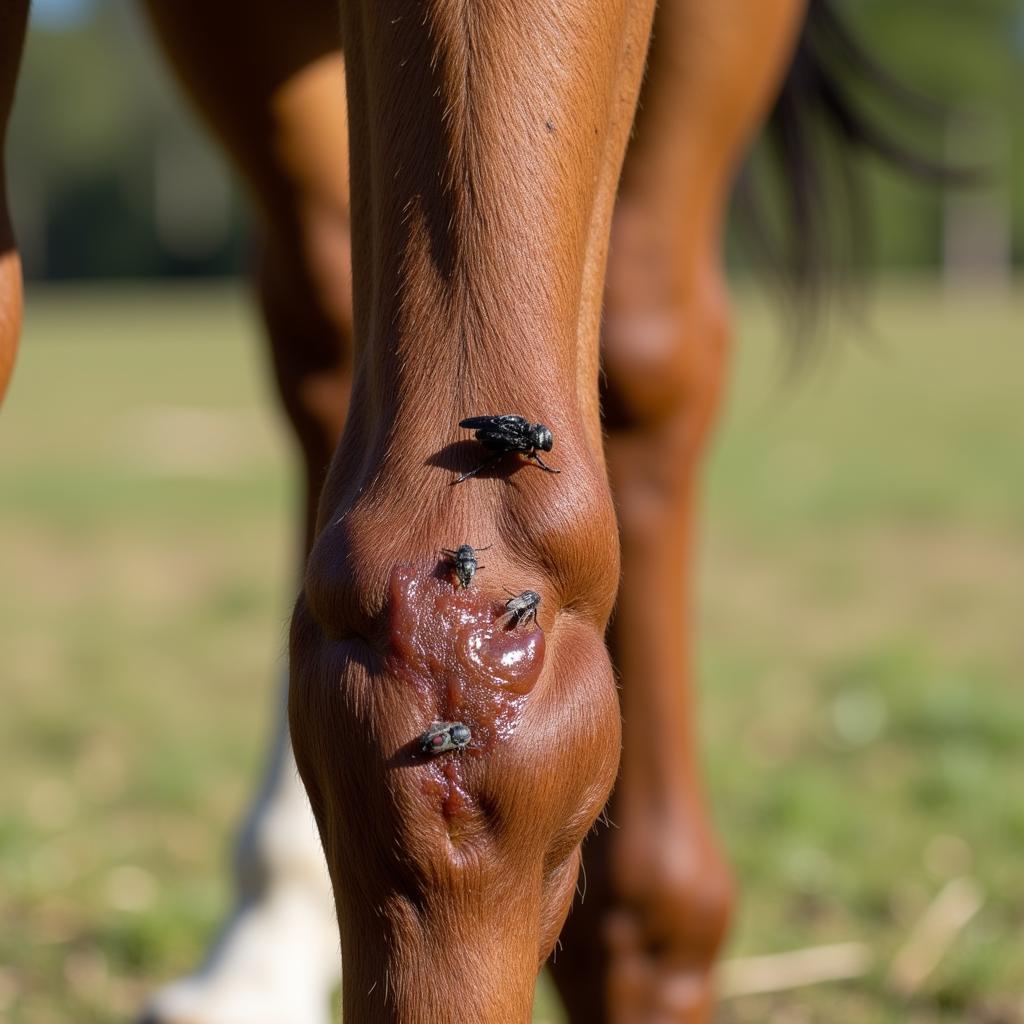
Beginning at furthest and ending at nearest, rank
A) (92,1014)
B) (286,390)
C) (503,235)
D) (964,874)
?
(964,874), (92,1014), (286,390), (503,235)

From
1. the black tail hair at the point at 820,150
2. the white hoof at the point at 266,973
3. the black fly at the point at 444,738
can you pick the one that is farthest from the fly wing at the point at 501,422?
the black tail hair at the point at 820,150

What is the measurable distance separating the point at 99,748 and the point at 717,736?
123 centimetres

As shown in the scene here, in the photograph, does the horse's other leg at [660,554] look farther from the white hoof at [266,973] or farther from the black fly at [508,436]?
the black fly at [508,436]

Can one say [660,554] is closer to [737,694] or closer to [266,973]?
[266,973]

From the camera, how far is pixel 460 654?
75 centimetres

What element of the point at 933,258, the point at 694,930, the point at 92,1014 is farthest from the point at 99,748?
the point at 933,258

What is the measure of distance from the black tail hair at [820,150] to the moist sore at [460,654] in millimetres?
1500

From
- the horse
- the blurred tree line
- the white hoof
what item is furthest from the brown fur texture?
the blurred tree line

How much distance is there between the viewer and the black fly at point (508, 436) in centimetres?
76

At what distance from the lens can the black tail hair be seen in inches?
82.0

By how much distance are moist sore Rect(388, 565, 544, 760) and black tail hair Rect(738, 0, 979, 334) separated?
4.92ft

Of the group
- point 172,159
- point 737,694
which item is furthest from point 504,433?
point 172,159

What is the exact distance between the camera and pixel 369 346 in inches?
32.9

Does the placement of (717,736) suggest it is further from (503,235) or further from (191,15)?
(503,235)
